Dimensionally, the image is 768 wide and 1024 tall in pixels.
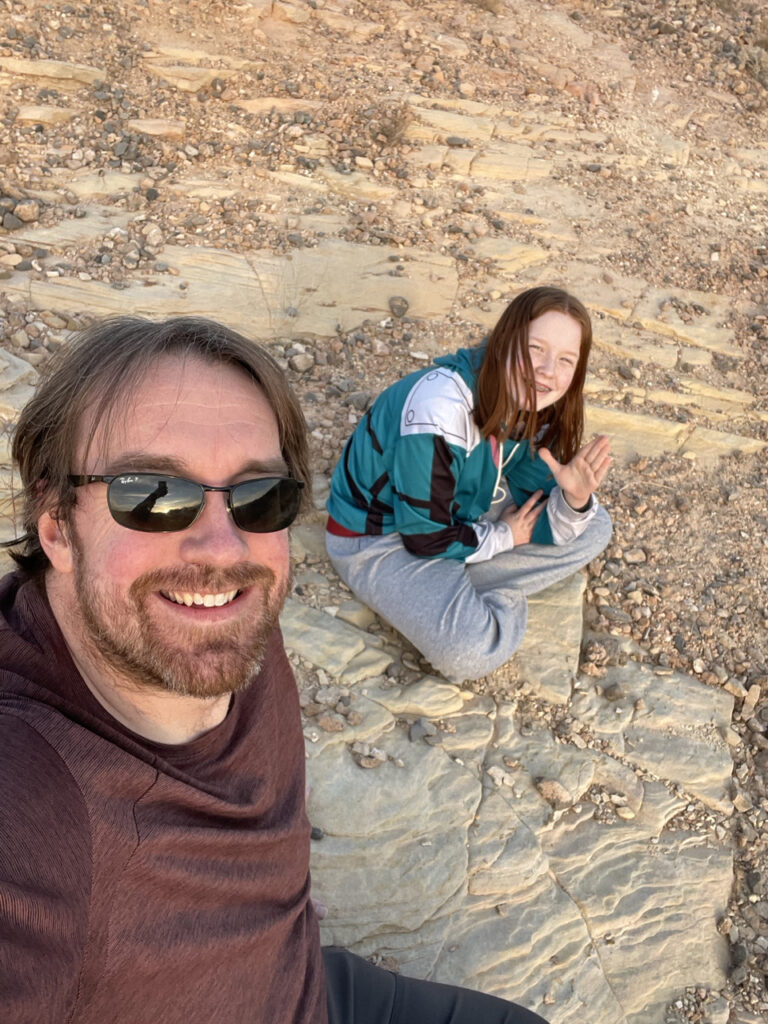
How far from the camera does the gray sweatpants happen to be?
347 centimetres

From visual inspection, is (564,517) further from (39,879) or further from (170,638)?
(39,879)

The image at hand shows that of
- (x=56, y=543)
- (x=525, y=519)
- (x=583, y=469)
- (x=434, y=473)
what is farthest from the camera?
(x=525, y=519)

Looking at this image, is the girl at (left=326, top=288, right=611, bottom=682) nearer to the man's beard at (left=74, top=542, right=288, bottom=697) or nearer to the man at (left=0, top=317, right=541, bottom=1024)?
the man at (left=0, top=317, right=541, bottom=1024)

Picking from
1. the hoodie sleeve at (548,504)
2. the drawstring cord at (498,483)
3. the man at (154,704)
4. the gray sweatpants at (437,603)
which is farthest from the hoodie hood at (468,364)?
the man at (154,704)

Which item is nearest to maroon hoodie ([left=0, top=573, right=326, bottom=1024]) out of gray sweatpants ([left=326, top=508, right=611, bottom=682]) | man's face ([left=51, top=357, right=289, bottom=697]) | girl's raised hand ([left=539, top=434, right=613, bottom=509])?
man's face ([left=51, top=357, right=289, bottom=697])

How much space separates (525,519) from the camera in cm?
406

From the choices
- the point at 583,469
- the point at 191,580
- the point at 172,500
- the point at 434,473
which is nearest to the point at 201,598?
the point at 191,580

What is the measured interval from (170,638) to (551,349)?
92.6 inches

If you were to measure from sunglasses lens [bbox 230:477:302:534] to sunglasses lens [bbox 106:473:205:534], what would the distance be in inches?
5.3

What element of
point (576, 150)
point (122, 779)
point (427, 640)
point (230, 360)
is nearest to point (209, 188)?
point (576, 150)

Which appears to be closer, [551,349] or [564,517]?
[551,349]

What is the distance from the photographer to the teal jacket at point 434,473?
3.45 metres

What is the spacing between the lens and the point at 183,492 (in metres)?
1.65

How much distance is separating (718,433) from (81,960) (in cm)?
472
